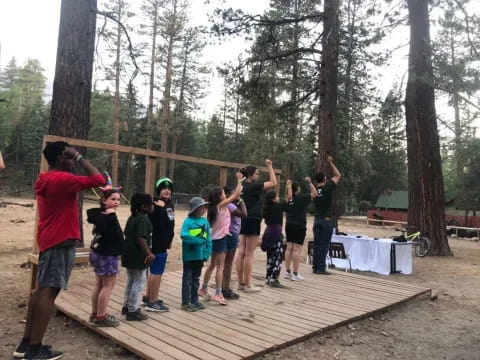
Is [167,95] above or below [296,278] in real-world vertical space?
above

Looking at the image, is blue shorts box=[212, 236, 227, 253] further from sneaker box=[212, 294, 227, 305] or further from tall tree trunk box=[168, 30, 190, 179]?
tall tree trunk box=[168, 30, 190, 179]

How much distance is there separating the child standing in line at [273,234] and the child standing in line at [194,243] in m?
1.45

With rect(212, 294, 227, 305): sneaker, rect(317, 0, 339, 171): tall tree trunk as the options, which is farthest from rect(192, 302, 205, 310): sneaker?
rect(317, 0, 339, 171): tall tree trunk

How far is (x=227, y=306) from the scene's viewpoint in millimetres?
4914

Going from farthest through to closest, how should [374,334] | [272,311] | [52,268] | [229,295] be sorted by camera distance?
[229,295] → [272,311] → [374,334] → [52,268]

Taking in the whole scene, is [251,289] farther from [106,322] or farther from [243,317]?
[106,322]

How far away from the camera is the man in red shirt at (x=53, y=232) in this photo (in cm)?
325

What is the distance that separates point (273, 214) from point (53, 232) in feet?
10.7

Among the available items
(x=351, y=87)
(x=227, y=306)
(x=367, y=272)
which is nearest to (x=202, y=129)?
(x=351, y=87)

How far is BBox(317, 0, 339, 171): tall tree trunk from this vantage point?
11594 mm

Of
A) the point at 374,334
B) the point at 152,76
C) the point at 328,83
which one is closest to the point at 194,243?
the point at 374,334

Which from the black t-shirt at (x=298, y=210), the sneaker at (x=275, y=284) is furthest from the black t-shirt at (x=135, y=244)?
the black t-shirt at (x=298, y=210)

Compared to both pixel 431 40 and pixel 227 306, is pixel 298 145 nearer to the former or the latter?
pixel 431 40

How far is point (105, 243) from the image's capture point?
3.80 meters
